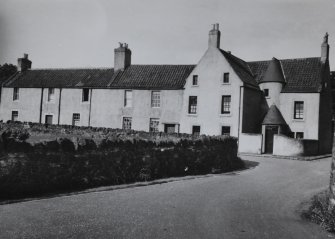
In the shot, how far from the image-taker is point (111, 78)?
39438 millimetres

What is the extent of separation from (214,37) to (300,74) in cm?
928

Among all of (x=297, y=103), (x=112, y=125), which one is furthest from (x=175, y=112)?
(x=297, y=103)

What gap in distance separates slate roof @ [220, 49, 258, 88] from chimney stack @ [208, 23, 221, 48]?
1.02 meters

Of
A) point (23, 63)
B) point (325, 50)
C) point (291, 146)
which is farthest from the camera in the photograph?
point (23, 63)

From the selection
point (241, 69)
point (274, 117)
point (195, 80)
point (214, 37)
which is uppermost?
point (214, 37)

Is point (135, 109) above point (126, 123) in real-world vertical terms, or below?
above

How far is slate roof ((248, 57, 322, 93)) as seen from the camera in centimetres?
3284

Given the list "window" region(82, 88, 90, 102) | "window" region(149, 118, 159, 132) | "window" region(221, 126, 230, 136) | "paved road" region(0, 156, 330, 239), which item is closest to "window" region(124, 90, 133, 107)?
"window" region(149, 118, 159, 132)

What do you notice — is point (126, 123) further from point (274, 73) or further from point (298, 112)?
point (298, 112)

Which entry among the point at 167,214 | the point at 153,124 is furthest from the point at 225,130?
the point at 167,214

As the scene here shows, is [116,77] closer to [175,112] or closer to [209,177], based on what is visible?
[175,112]

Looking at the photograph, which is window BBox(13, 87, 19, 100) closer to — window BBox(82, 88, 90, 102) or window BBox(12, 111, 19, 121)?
window BBox(12, 111, 19, 121)

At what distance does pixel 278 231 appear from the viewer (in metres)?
7.93

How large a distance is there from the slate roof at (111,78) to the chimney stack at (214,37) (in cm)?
435
